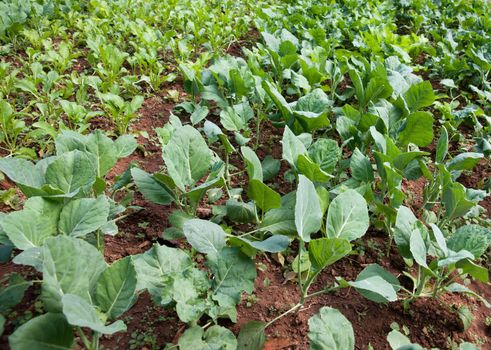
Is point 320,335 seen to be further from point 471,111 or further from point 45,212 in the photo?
point 471,111

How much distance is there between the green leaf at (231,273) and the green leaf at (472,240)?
3.06 feet

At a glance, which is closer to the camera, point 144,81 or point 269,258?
point 269,258

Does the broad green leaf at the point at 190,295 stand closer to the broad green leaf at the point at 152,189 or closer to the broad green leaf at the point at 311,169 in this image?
the broad green leaf at the point at 152,189

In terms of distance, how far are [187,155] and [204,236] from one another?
480 millimetres

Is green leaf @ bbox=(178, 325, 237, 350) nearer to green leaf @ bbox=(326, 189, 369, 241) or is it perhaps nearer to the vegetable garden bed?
the vegetable garden bed

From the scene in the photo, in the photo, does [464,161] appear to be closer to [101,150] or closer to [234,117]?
[234,117]

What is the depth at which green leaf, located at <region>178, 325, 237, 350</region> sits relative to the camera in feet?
4.99

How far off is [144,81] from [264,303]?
→ 2406 millimetres

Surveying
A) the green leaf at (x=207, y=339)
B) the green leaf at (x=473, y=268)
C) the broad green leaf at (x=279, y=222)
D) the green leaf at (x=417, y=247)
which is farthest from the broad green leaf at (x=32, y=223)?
the green leaf at (x=473, y=268)

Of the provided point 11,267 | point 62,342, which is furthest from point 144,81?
point 62,342

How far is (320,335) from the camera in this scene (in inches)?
56.2

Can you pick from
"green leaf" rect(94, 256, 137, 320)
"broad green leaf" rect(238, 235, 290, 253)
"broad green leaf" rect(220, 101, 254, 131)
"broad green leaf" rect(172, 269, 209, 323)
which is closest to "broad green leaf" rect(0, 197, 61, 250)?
"green leaf" rect(94, 256, 137, 320)

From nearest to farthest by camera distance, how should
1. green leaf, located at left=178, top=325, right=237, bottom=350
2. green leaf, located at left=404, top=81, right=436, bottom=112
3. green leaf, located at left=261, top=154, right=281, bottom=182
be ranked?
green leaf, located at left=178, top=325, right=237, bottom=350
green leaf, located at left=261, top=154, right=281, bottom=182
green leaf, located at left=404, top=81, right=436, bottom=112

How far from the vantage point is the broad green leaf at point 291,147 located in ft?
6.95
